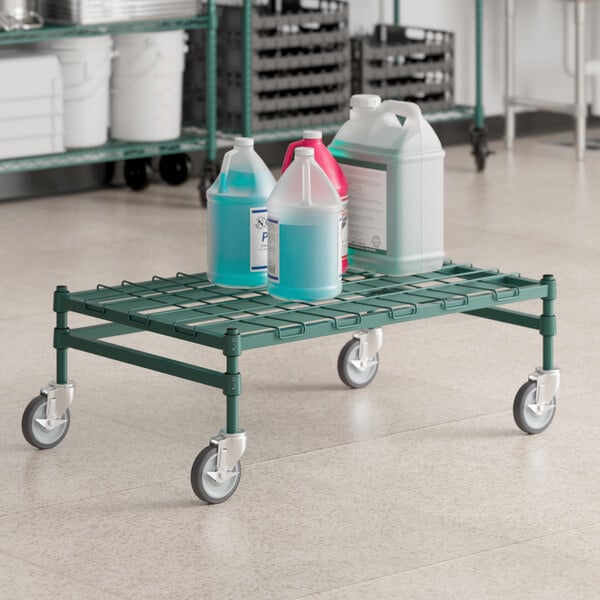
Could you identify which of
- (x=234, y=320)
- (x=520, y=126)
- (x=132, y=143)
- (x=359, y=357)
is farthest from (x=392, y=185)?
(x=520, y=126)

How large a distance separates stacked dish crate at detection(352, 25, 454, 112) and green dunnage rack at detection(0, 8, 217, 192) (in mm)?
745

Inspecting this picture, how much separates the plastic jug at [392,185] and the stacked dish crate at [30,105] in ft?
8.40

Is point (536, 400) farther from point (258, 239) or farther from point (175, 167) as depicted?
point (175, 167)

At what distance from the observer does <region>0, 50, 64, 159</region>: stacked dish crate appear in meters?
5.32

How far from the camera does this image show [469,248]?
4.98m

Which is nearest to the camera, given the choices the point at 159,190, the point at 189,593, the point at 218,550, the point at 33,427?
the point at 189,593

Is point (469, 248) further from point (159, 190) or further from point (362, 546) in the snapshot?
point (362, 546)

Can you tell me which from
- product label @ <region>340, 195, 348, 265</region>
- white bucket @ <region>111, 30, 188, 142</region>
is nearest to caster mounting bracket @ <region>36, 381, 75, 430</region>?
product label @ <region>340, 195, 348, 265</region>

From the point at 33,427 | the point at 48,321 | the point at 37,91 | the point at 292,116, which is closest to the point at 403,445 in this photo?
the point at 33,427

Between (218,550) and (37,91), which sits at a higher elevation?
(37,91)

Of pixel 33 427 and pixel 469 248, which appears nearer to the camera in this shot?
pixel 33 427

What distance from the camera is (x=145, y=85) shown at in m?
5.70

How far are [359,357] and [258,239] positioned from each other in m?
0.62

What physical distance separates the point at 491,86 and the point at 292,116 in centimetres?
155
